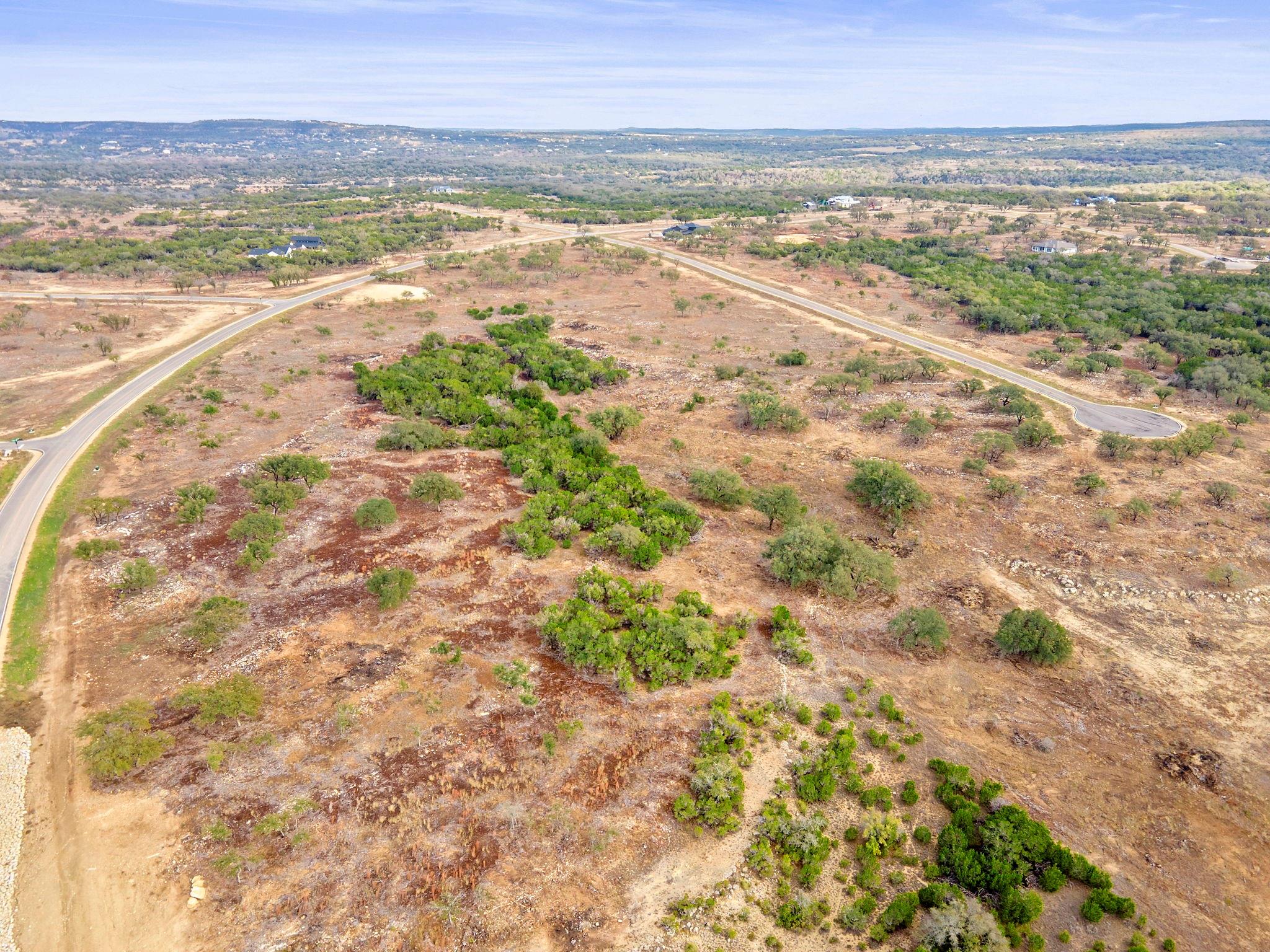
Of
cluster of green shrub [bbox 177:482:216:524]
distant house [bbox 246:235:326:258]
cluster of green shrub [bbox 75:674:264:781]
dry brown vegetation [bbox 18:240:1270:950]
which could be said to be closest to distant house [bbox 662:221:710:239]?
distant house [bbox 246:235:326:258]

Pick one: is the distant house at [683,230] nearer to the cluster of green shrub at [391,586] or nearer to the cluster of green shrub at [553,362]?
the cluster of green shrub at [553,362]

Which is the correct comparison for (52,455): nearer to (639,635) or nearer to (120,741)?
(120,741)

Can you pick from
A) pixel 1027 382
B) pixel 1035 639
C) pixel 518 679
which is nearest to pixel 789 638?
pixel 1035 639

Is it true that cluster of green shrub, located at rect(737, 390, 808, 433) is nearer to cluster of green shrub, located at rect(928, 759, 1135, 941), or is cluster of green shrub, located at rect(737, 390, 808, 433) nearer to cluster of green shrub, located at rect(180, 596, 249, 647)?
cluster of green shrub, located at rect(928, 759, 1135, 941)

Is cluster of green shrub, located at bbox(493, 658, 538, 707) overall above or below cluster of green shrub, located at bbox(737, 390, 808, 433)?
below

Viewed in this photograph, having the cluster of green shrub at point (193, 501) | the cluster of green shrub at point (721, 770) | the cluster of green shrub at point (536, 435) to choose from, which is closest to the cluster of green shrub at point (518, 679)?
the cluster of green shrub at point (721, 770)

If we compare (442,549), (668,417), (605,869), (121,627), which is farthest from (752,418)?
(121,627)

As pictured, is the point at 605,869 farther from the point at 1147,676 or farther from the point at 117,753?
the point at 1147,676
